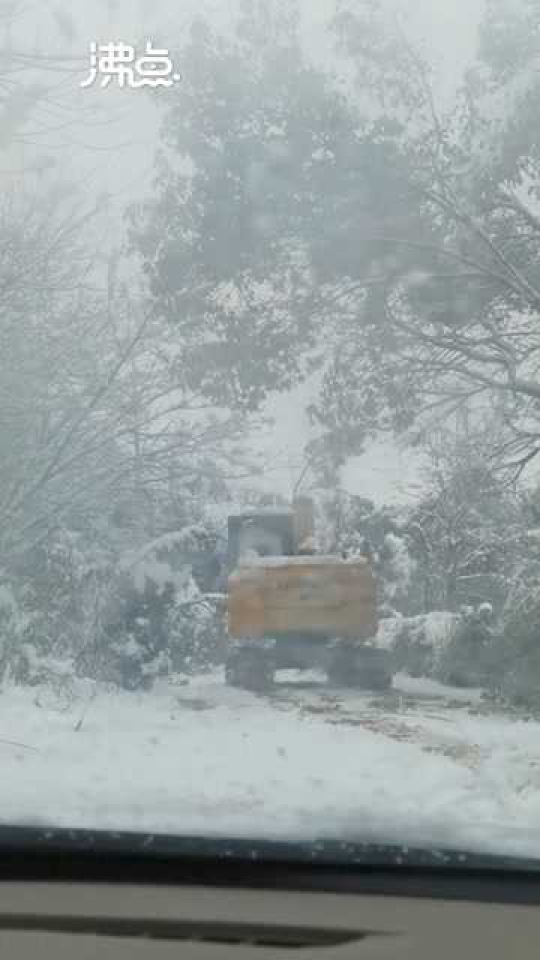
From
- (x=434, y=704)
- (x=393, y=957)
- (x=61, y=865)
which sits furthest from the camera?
(x=434, y=704)

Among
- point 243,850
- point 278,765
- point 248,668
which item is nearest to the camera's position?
point 243,850

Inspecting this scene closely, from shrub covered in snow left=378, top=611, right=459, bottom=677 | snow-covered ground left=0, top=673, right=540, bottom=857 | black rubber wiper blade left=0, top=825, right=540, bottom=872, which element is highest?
shrub covered in snow left=378, top=611, right=459, bottom=677

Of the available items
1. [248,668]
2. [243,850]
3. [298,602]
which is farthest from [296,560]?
[243,850]

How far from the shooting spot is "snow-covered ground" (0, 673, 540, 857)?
253 centimetres

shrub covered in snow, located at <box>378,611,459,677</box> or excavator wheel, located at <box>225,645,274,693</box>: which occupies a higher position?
shrub covered in snow, located at <box>378,611,459,677</box>

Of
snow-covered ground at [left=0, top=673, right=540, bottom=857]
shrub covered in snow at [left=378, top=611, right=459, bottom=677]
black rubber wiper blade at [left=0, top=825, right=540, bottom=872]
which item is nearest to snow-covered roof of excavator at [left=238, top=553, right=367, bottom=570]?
shrub covered in snow at [left=378, top=611, right=459, bottom=677]

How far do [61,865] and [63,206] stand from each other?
53.8 inches

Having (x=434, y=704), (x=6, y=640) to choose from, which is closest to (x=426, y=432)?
(x=434, y=704)

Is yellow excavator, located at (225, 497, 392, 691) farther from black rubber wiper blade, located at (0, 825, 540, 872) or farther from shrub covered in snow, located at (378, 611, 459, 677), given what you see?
black rubber wiper blade, located at (0, 825, 540, 872)

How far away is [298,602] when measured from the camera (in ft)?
8.93

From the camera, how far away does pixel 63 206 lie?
2.81m

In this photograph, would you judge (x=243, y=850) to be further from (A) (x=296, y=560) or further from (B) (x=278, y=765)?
(A) (x=296, y=560)

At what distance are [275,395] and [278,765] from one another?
2.53 feet

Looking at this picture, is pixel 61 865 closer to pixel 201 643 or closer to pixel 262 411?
pixel 201 643
